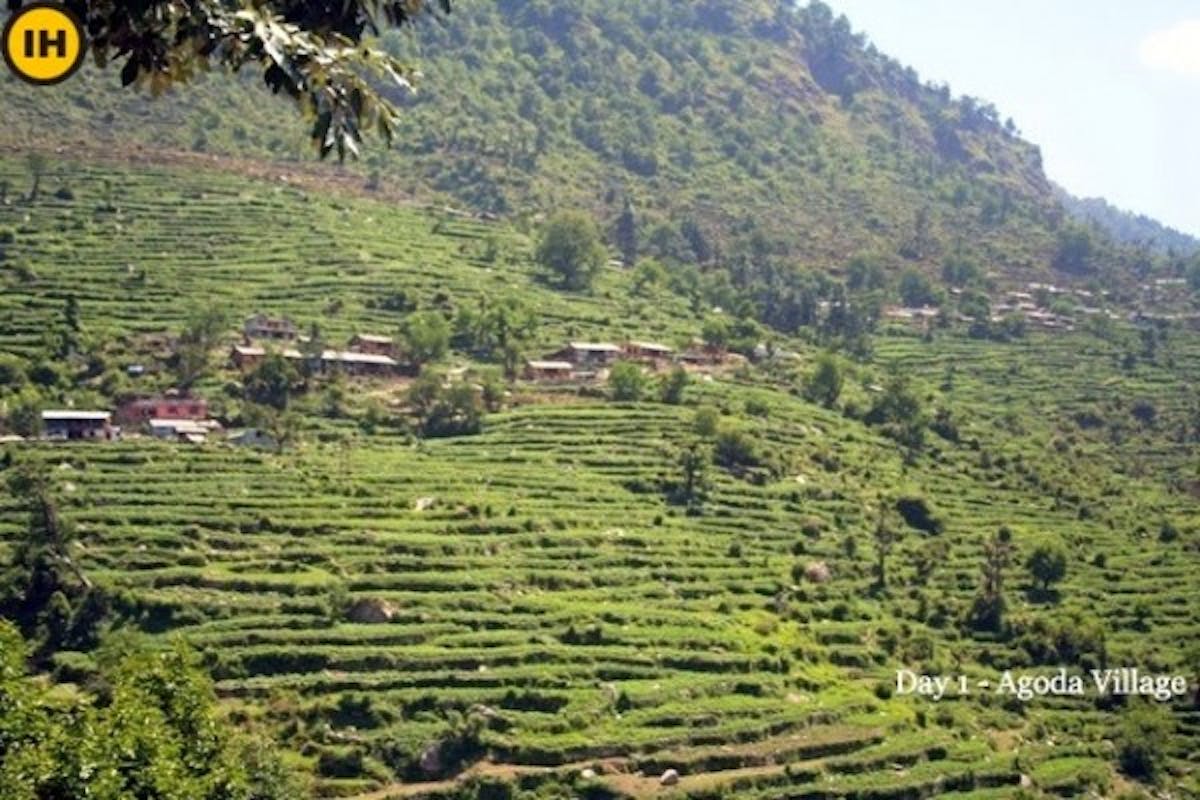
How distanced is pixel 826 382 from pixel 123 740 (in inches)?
2365

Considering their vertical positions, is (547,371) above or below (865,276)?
below

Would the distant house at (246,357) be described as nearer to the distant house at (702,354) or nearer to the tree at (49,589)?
the tree at (49,589)

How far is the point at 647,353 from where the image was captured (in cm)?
7419

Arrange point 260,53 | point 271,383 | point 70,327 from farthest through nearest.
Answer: point 70,327 → point 271,383 → point 260,53

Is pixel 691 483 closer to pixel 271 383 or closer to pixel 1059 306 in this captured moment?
pixel 271 383

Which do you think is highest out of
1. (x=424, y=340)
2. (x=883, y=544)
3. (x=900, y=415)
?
(x=424, y=340)

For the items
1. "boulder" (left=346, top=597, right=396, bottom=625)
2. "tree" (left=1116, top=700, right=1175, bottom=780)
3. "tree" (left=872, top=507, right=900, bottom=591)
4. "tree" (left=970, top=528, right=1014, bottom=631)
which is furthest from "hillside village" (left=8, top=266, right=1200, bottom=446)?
"tree" (left=1116, top=700, right=1175, bottom=780)

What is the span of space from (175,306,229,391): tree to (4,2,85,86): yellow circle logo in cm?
5421

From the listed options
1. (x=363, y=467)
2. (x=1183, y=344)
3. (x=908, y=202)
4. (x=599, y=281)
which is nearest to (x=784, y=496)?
(x=363, y=467)

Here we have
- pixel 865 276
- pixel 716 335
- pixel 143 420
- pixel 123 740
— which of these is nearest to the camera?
pixel 123 740

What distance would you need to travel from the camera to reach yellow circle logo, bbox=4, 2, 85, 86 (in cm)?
557

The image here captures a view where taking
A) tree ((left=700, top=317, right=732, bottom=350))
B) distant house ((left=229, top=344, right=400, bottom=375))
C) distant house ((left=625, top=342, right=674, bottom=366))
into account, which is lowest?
distant house ((left=229, top=344, right=400, bottom=375))

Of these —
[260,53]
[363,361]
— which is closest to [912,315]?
[363,361]

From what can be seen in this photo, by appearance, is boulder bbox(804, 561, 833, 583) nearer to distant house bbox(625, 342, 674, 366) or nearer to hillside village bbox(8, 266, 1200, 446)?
hillside village bbox(8, 266, 1200, 446)
